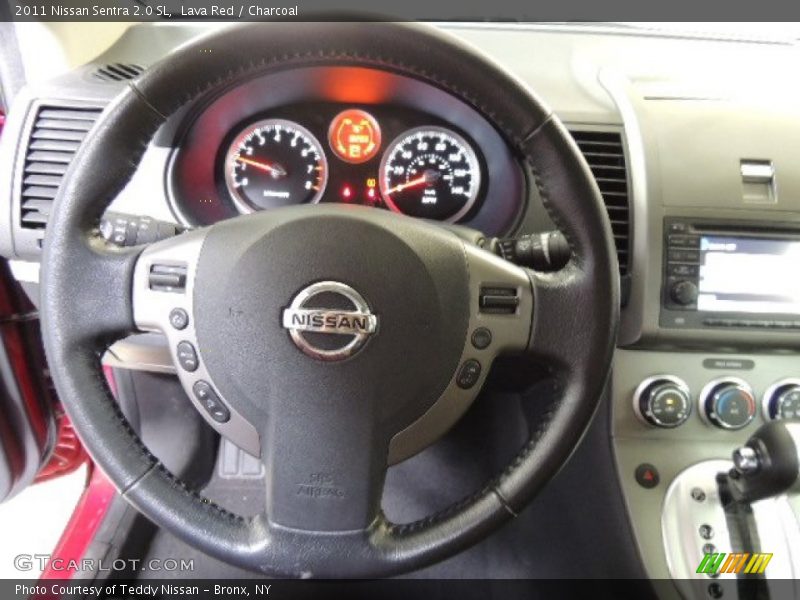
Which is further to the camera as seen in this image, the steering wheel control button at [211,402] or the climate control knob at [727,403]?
the climate control knob at [727,403]

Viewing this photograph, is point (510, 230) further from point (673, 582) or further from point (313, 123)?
point (673, 582)

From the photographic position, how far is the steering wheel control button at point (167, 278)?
833mm

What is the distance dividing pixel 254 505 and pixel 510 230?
30.7 inches

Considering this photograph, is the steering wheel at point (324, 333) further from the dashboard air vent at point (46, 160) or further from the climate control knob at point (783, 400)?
the climate control knob at point (783, 400)

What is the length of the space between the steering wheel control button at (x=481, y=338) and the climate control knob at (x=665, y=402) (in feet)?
1.44

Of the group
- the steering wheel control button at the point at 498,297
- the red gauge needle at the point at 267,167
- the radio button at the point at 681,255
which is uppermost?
the red gauge needle at the point at 267,167

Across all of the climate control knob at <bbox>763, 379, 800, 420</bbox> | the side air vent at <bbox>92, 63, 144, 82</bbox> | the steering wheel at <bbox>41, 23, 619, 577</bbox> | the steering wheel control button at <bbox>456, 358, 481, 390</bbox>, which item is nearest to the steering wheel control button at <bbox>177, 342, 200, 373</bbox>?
the steering wheel at <bbox>41, 23, 619, 577</bbox>

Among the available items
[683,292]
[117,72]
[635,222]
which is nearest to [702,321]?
[683,292]

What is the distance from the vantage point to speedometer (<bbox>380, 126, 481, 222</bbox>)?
1158 mm

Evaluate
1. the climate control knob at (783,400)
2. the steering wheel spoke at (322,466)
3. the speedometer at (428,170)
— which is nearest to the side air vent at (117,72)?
the speedometer at (428,170)

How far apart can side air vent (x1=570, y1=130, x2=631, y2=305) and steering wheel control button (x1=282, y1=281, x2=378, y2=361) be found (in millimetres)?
501

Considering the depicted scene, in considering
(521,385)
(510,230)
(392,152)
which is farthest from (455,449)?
(392,152)

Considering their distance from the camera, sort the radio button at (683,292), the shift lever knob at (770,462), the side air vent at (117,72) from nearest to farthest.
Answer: the shift lever knob at (770,462) → the radio button at (683,292) → the side air vent at (117,72)

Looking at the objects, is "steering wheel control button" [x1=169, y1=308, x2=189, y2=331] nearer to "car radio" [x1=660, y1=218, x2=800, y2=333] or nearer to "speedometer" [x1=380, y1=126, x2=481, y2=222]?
"speedometer" [x1=380, y1=126, x2=481, y2=222]
